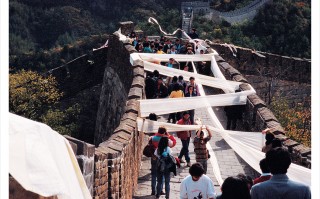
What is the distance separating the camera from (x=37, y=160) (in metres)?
4.22

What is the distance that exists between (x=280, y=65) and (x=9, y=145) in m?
20.0

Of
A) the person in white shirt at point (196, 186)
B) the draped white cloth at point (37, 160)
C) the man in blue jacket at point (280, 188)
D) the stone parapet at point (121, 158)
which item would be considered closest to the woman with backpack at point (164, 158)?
the stone parapet at point (121, 158)

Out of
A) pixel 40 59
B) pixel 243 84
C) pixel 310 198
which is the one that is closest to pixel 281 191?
pixel 310 198

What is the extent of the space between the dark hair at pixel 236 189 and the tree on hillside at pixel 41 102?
19.5 meters

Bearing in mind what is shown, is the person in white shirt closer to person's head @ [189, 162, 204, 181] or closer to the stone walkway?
person's head @ [189, 162, 204, 181]

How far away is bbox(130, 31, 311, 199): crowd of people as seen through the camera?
4.85 m

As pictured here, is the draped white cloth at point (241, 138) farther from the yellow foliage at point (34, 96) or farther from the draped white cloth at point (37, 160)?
the yellow foliage at point (34, 96)

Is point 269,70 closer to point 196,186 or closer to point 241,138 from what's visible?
point 241,138

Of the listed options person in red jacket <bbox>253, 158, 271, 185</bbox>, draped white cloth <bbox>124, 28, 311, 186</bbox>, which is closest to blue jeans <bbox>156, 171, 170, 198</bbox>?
draped white cloth <bbox>124, 28, 311, 186</bbox>

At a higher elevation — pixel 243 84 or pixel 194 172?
pixel 243 84

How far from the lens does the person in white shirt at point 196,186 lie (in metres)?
6.46

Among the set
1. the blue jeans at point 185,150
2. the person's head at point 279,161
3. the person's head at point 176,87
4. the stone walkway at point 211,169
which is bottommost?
the stone walkway at point 211,169

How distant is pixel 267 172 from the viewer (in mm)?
6176
